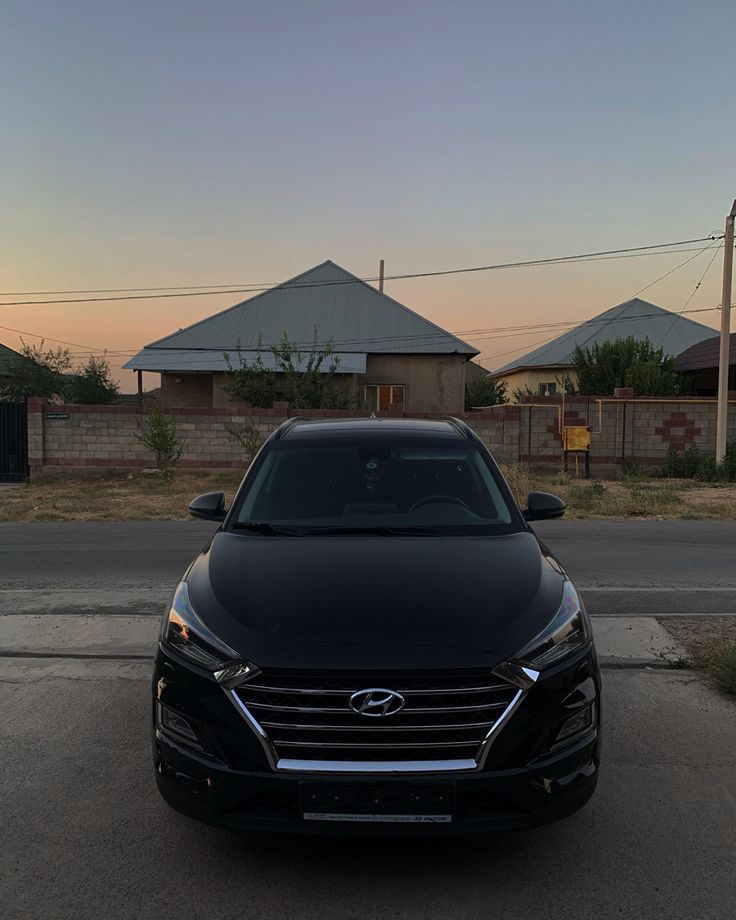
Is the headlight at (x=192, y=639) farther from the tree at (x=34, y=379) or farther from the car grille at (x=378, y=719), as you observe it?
the tree at (x=34, y=379)

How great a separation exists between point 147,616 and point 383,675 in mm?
4137

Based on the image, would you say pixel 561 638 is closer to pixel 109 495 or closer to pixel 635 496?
pixel 635 496

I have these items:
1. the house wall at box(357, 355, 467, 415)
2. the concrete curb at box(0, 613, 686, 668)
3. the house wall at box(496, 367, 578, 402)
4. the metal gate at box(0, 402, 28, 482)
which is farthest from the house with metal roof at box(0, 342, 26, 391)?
the concrete curb at box(0, 613, 686, 668)

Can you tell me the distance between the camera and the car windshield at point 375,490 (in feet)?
13.0

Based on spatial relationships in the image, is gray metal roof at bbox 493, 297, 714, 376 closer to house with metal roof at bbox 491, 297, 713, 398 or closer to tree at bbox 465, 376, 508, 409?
house with metal roof at bbox 491, 297, 713, 398

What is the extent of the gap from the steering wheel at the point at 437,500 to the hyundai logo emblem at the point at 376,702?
66.9 inches

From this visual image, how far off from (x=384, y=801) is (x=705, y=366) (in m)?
30.0

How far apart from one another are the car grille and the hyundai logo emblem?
0.6 inches

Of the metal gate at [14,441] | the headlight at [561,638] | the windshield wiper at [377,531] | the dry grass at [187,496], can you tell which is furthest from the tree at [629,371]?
the headlight at [561,638]

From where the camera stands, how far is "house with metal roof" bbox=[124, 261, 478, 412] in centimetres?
3269

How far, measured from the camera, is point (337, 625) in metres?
2.76

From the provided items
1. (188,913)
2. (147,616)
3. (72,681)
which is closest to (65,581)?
(147,616)

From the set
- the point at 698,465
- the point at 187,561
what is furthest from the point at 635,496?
the point at 187,561

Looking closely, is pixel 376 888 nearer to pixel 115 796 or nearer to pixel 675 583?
pixel 115 796
